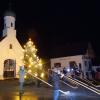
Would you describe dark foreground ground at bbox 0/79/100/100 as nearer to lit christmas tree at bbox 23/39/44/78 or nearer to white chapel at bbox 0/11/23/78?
lit christmas tree at bbox 23/39/44/78

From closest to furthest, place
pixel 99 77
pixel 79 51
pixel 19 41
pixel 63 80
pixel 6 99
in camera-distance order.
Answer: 1. pixel 6 99
2. pixel 63 80
3. pixel 99 77
4. pixel 19 41
5. pixel 79 51

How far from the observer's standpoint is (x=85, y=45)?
46531mm

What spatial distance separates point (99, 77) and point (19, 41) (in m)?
14.2

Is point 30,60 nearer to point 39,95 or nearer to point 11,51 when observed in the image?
point 11,51

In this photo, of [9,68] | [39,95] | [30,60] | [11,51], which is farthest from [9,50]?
[39,95]

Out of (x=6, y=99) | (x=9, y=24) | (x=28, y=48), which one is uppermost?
(x=9, y=24)

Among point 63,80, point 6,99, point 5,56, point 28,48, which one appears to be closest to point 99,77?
point 63,80

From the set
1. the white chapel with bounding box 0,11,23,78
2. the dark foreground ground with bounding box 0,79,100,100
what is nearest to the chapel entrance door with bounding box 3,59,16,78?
the white chapel with bounding box 0,11,23,78

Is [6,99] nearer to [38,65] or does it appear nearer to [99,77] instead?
[38,65]

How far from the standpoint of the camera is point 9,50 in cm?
3838

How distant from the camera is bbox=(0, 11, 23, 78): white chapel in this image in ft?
123

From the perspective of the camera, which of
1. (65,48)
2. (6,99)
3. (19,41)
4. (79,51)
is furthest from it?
(65,48)

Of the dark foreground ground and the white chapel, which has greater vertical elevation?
the white chapel

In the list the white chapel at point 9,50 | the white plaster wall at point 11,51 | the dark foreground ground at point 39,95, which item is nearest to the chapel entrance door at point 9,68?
the white chapel at point 9,50
